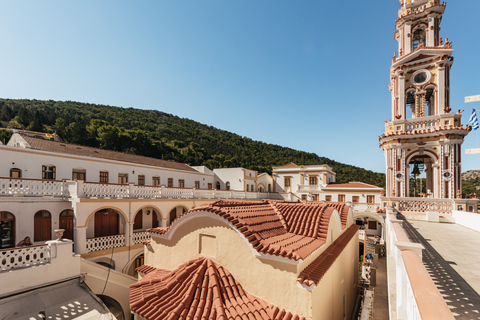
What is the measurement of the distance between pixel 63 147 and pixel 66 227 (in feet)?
26.4

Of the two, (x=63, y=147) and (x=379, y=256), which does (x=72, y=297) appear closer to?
(x=63, y=147)

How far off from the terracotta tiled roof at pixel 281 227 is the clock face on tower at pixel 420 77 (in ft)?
46.4

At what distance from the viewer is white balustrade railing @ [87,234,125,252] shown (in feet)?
40.9

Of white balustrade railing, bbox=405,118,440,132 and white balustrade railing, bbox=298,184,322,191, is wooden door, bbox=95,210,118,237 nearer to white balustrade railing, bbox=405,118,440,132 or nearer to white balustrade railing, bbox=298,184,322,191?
white balustrade railing, bbox=405,118,440,132

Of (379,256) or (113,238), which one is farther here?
(379,256)

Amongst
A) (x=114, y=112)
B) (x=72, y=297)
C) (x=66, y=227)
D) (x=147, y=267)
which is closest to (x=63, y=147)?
(x=66, y=227)

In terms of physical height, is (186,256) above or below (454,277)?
below

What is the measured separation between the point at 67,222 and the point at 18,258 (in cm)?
512

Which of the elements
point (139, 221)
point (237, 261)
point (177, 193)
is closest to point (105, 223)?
point (139, 221)

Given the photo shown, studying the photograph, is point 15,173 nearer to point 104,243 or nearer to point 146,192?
point 104,243

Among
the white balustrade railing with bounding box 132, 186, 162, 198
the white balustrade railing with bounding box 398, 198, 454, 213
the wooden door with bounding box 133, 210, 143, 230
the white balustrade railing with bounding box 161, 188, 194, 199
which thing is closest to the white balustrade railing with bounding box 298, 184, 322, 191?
the white balustrade railing with bounding box 398, 198, 454, 213

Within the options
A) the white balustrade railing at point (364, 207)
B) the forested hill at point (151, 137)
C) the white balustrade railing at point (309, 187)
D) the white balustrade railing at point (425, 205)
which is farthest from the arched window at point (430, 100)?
the forested hill at point (151, 137)

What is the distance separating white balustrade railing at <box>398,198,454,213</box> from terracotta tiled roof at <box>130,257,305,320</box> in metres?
12.3

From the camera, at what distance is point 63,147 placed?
58.6 feet
